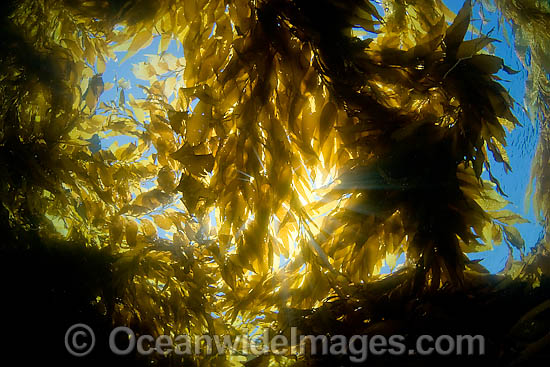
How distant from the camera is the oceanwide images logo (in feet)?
2.23

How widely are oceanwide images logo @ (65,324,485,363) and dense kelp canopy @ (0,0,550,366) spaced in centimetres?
3

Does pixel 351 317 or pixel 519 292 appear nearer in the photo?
pixel 519 292

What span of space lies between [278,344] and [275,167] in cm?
50

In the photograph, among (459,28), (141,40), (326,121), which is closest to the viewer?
(459,28)

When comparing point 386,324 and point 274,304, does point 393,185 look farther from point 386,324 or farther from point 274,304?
point 274,304

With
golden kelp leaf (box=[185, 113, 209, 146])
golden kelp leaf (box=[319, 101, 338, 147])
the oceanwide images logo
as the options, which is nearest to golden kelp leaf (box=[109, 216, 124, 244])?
the oceanwide images logo

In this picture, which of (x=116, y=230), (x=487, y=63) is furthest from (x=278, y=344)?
(x=487, y=63)

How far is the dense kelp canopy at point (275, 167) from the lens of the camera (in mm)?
814

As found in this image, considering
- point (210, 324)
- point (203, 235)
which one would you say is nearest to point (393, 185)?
point (203, 235)

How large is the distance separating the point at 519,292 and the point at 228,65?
925mm

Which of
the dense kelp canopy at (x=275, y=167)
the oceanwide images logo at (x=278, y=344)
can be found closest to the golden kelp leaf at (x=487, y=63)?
the dense kelp canopy at (x=275, y=167)

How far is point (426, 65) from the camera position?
84cm

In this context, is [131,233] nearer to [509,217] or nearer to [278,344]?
[278,344]

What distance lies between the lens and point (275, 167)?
90 centimetres
